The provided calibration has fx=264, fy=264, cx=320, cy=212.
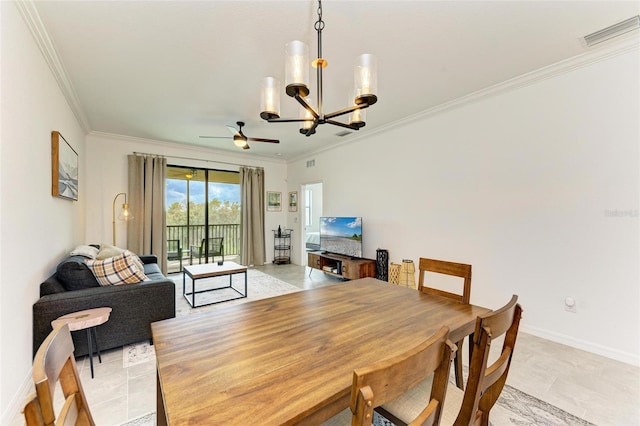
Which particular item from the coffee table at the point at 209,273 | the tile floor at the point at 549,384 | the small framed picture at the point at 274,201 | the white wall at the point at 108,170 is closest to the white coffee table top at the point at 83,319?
the tile floor at the point at 549,384

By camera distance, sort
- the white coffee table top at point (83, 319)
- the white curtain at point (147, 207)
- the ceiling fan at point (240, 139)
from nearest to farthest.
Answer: the white coffee table top at point (83, 319) < the ceiling fan at point (240, 139) < the white curtain at point (147, 207)

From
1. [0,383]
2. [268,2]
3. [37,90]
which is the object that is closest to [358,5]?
[268,2]

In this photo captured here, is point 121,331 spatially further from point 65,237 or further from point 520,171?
point 520,171

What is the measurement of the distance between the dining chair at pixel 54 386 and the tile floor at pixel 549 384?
120 centimetres

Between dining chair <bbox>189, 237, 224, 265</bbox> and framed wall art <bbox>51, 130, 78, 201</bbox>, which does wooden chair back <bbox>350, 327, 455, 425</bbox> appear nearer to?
framed wall art <bbox>51, 130, 78, 201</bbox>

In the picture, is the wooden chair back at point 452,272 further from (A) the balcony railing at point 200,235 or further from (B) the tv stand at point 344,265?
(A) the balcony railing at point 200,235

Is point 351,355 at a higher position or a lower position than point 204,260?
higher

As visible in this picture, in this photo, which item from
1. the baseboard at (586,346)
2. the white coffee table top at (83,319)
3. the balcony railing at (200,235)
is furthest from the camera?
the balcony railing at (200,235)

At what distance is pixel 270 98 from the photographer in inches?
74.1

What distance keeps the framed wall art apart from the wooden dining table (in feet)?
7.92

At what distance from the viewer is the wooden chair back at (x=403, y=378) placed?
1.97ft

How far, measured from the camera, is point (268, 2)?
1847mm

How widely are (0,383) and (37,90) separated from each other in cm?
218

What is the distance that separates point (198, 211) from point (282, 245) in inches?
86.2
